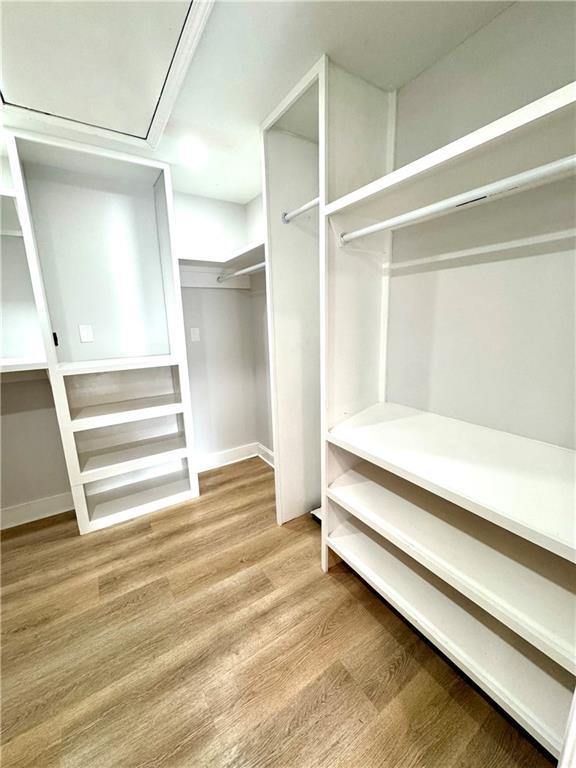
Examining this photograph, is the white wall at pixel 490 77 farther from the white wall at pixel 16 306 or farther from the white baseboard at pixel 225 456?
the white baseboard at pixel 225 456

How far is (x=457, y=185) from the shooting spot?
1159 millimetres

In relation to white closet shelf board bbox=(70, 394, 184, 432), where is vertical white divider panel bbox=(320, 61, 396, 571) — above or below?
above

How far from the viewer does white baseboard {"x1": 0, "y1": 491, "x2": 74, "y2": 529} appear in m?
2.05

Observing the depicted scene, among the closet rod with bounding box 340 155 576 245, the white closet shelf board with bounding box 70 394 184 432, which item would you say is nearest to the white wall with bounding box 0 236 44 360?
the white closet shelf board with bounding box 70 394 184 432

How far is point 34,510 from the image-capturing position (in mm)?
2125

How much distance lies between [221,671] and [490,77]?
249 centimetres

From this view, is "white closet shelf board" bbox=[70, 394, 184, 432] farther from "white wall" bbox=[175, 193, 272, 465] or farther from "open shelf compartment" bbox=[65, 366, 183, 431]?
"white wall" bbox=[175, 193, 272, 465]

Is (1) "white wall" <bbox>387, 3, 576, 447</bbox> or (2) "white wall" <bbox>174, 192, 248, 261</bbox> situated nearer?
(1) "white wall" <bbox>387, 3, 576, 447</bbox>

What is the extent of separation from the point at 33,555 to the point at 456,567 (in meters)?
2.30

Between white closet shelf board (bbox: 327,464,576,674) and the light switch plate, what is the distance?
76.5 inches

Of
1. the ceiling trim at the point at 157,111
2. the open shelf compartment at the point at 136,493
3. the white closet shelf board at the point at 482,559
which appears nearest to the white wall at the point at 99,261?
the ceiling trim at the point at 157,111

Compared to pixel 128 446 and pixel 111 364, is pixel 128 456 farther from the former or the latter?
pixel 111 364

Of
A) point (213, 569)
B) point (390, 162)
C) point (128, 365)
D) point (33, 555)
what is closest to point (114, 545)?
point (33, 555)

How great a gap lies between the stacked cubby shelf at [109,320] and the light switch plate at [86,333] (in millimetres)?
19
